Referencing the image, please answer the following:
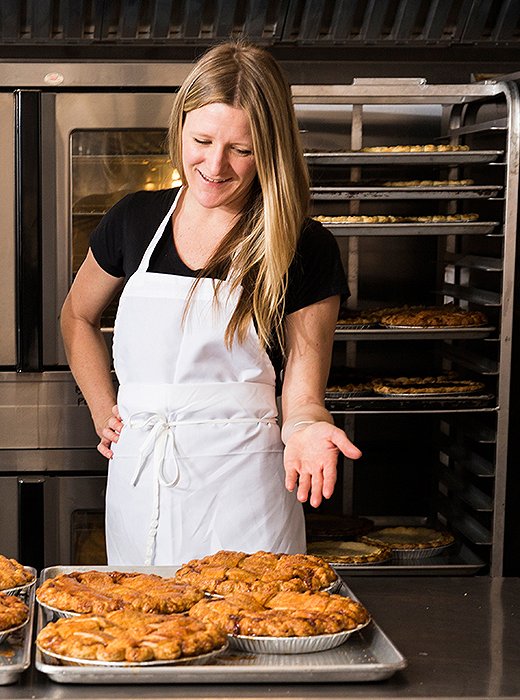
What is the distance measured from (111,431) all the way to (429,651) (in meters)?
1.07

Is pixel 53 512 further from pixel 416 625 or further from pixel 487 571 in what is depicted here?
pixel 416 625

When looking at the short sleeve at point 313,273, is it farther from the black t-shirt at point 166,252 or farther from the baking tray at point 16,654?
the baking tray at point 16,654

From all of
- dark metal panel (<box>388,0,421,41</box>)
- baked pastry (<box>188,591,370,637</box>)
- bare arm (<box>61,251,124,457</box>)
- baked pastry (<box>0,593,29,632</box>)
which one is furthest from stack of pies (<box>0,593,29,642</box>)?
dark metal panel (<box>388,0,421,41</box>)

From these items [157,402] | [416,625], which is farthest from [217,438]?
[416,625]

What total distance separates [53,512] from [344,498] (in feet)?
3.52

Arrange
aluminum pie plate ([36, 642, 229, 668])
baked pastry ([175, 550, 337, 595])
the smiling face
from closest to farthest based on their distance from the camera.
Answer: aluminum pie plate ([36, 642, 229, 668]) → baked pastry ([175, 550, 337, 595]) → the smiling face

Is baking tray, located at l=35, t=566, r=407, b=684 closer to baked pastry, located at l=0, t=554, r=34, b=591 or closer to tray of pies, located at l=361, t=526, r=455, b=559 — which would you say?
baked pastry, located at l=0, t=554, r=34, b=591

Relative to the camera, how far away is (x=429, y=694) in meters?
1.32

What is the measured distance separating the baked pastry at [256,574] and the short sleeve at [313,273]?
656 millimetres

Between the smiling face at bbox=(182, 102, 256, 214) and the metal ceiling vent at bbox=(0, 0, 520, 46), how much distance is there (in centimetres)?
176

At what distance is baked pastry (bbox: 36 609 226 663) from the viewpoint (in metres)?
1.30

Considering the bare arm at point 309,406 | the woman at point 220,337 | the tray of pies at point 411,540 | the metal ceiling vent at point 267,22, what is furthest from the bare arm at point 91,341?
the metal ceiling vent at point 267,22

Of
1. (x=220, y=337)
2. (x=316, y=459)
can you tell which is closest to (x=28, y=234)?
(x=220, y=337)

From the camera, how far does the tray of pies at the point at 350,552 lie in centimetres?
348
